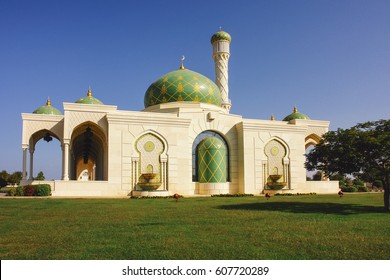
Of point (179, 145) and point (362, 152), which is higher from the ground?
point (179, 145)

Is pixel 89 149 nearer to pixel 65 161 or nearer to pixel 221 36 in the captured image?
pixel 65 161

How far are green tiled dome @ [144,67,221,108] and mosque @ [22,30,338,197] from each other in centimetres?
8

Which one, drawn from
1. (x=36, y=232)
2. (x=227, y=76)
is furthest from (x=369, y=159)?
(x=227, y=76)

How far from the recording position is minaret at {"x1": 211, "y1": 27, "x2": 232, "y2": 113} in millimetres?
35844

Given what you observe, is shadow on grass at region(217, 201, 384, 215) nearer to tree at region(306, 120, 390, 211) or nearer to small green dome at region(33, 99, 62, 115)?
tree at region(306, 120, 390, 211)

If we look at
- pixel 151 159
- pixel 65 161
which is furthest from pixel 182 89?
pixel 65 161

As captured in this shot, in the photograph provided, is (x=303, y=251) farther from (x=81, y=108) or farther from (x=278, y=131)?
(x=278, y=131)

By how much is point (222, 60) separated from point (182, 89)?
35.0 ft

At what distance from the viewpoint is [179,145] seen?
25062mm

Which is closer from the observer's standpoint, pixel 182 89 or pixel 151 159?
pixel 151 159

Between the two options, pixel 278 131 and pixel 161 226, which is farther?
pixel 278 131

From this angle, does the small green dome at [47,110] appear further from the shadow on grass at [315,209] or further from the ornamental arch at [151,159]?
the shadow on grass at [315,209]

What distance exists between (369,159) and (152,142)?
46.8 ft

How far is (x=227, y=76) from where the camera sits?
36625 mm
